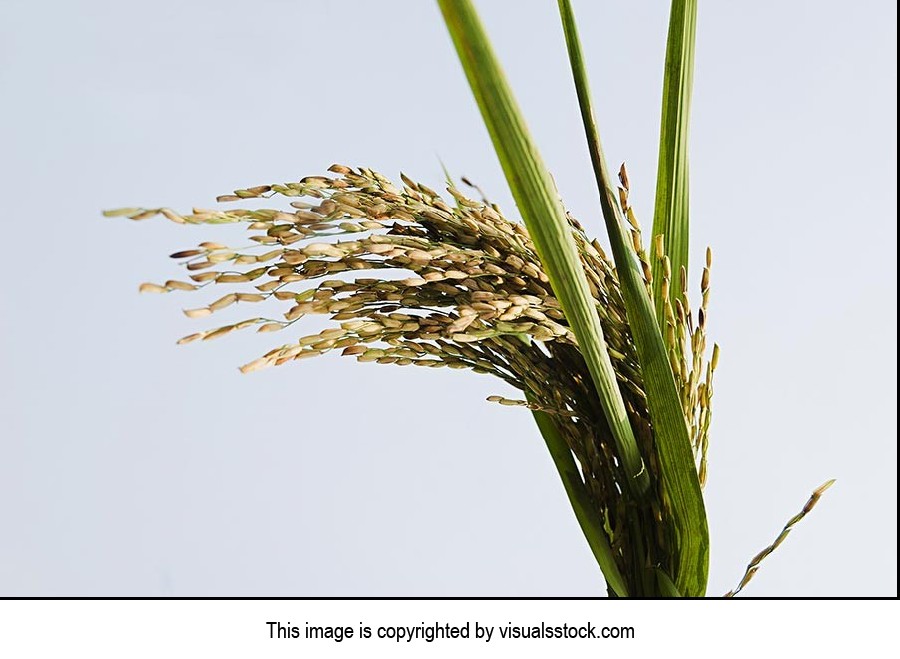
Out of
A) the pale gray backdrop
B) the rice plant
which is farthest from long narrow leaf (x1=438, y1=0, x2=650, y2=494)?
the pale gray backdrop

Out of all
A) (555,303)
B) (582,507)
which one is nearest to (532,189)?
(555,303)

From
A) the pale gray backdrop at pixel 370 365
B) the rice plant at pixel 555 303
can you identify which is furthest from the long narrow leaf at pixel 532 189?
the pale gray backdrop at pixel 370 365

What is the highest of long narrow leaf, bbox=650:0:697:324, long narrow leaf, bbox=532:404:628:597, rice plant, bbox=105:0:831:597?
long narrow leaf, bbox=650:0:697:324

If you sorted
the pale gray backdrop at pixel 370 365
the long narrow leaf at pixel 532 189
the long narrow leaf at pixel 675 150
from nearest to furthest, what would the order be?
the long narrow leaf at pixel 532 189 → the long narrow leaf at pixel 675 150 → the pale gray backdrop at pixel 370 365

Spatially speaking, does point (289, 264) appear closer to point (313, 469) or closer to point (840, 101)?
point (313, 469)

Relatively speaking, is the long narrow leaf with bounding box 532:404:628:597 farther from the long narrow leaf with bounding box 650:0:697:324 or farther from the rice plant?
the long narrow leaf with bounding box 650:0:697:324

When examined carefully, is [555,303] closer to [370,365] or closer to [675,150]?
[675,150]

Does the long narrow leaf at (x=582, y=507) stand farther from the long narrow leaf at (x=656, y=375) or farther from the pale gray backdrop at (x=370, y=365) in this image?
the pale gray backdrop at (x=370, y=365)
